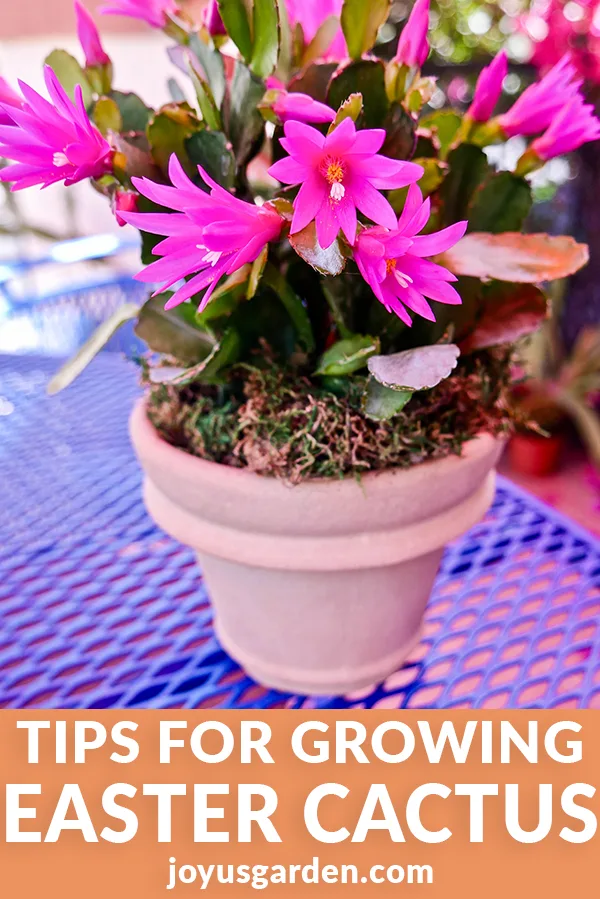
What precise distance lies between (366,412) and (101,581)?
270 mm

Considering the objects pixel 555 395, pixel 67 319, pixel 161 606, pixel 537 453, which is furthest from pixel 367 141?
pixel 537 453

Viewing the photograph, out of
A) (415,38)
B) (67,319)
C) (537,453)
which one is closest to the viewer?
(415,38)

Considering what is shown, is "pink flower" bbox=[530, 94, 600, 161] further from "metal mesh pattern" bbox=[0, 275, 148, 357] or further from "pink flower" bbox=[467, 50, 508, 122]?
"metal mesh pattern" bbox=[0, 275, 148, 357]

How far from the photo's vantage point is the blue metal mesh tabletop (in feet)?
1.34

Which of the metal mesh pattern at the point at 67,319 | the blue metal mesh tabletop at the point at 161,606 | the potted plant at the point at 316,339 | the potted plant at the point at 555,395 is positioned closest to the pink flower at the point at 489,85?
the potted plant at the point at 316,339

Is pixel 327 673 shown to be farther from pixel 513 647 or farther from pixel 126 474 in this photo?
pixel 126 474

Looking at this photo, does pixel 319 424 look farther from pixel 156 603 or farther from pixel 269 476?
pixel 156 603

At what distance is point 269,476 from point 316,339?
94 millimetres

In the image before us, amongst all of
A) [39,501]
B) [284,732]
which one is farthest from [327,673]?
[39,501]

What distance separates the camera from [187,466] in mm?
358

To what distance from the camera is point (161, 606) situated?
1.57ft

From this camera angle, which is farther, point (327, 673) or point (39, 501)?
point (39, 501)

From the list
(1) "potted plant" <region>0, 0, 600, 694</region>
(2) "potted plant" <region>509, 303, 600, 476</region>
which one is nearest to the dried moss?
(1) "potted plant" <region>0, 0, 600, 694</region>

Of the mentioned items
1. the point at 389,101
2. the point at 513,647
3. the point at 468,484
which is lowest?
the point at 513,647
